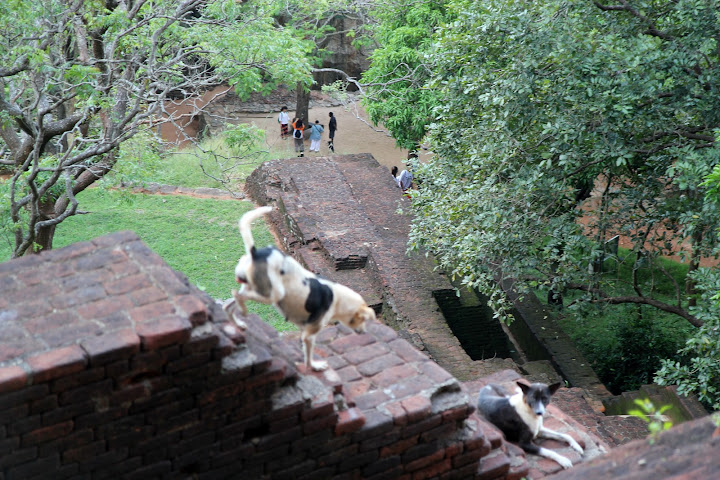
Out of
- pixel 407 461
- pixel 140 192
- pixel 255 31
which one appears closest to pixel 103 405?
pixel 407 461

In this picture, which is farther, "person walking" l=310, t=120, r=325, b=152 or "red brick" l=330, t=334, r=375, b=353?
"person walking" l=310, t=120, r=325, b=152

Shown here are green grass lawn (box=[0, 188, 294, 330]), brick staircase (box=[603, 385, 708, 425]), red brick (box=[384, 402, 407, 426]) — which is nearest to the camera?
red brick (box=[384, 402, 407, 426])

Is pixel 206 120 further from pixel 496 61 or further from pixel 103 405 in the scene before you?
pixel 103 405

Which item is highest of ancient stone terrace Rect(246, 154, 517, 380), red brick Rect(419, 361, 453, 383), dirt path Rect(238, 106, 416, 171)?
red brick Rect(419, 361, 453, 383)

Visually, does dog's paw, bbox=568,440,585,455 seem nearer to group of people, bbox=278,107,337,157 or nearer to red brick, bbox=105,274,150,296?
red brick, bbox=105,274,150,296

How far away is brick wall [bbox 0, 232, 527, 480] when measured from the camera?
3535 millimetres

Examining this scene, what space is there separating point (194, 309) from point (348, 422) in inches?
48.0

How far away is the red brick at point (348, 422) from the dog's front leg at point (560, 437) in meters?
1.87

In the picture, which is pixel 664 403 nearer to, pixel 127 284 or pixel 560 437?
pixel 560 437

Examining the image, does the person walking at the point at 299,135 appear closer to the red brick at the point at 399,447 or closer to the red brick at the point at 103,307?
the red brick at the point at 399,447

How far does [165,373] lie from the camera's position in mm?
3754

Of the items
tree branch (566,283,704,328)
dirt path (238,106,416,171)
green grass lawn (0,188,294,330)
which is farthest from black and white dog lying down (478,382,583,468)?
dirt path (238,106,416,171)

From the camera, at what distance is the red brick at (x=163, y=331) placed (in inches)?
142

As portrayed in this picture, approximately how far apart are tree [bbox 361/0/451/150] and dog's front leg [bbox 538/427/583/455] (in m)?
9.50
